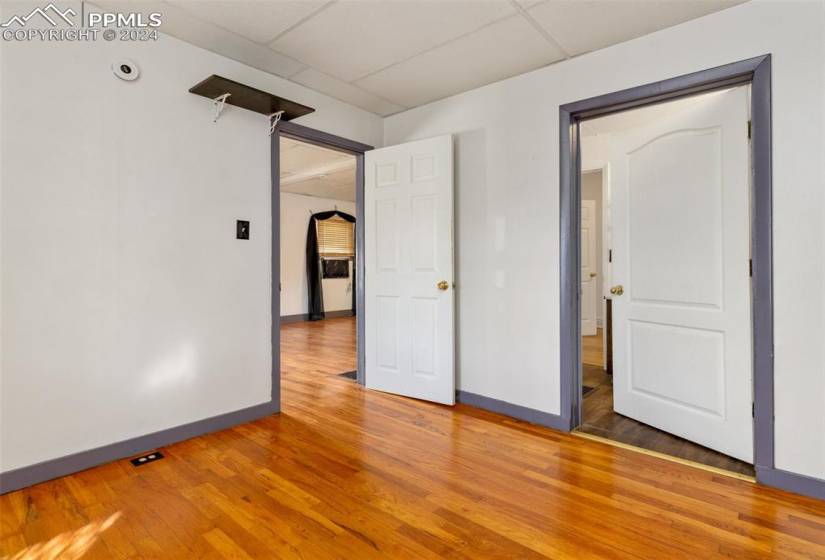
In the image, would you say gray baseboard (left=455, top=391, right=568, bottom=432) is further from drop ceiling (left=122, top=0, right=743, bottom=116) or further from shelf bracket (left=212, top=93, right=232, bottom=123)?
shelf bracket (left=212, top=93, right=232, bottom=123)

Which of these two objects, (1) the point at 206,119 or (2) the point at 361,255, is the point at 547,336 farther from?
(1) the point at 206,119

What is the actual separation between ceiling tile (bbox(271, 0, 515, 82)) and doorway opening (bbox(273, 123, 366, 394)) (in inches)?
103

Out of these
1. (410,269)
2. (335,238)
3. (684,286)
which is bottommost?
(684,286)

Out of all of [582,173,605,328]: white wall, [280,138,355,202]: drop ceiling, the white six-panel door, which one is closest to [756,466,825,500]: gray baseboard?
the white six-panel door

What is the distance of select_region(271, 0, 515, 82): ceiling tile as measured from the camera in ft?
7.54

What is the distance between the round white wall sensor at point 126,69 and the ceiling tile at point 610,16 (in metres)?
2.21

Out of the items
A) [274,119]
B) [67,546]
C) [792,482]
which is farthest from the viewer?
[274,119]

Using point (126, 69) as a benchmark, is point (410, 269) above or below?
below

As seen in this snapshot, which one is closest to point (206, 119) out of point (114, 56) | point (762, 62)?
point (114, 56)

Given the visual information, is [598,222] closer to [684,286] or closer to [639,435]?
[684,286]

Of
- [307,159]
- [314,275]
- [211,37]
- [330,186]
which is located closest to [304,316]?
[314,275]

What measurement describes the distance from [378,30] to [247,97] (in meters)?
0.92

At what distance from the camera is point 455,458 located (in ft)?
8.09

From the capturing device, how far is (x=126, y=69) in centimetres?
244
